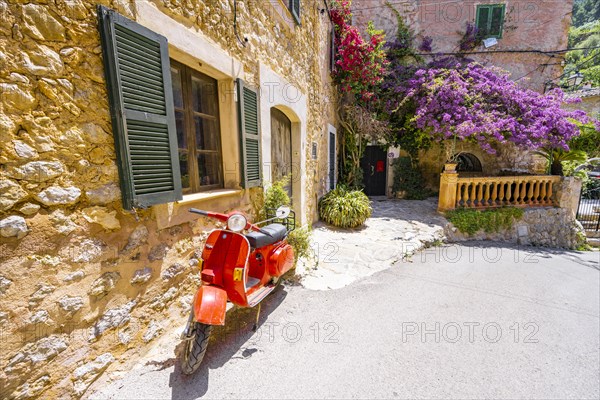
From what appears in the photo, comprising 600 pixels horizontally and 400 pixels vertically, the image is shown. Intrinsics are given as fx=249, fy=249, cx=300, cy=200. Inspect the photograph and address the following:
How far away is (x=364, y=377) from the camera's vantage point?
206 cm


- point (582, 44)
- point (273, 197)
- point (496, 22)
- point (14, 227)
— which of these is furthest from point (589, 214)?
point (582, 44)

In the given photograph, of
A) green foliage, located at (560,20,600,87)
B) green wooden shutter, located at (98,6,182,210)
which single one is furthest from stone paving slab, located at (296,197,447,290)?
green foliage, located at (560,20,600,87)

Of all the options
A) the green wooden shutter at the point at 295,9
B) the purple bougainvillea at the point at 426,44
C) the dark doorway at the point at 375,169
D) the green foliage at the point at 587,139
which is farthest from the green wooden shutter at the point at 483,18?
the green wooden shutter at the point at 295,9

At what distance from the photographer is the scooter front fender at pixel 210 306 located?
1810mm

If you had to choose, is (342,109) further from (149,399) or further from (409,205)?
(149,399)

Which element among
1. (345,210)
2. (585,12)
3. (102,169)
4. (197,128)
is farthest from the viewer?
(585,12)

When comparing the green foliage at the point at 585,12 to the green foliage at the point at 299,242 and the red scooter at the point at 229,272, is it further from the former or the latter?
the red scooter at the point at 229,272

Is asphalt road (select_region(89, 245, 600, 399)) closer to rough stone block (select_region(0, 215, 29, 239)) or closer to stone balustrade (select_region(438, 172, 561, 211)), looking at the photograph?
rough stone block (select_region(0, 215, 29, 239))

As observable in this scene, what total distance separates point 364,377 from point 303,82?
4755 millimetres

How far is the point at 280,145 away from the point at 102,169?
3064 mm

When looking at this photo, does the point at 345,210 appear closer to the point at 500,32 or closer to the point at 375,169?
the point at 375,169

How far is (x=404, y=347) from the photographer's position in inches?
95.9

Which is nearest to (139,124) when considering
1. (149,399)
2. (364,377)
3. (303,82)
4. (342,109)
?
(149,399)

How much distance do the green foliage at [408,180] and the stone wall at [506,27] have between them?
176 inches
